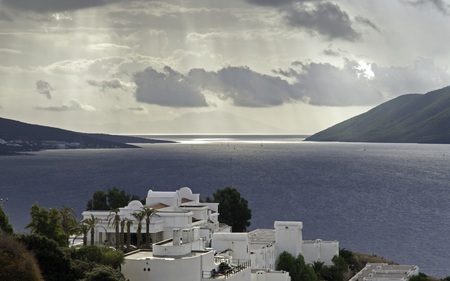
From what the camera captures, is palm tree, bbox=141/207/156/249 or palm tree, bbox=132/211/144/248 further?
palm tree, bbox=141/207/156/249

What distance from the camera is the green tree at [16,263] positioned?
127 ft

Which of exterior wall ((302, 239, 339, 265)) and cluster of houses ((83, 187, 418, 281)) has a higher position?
cluster of houses ((83, 187, 418, 281))

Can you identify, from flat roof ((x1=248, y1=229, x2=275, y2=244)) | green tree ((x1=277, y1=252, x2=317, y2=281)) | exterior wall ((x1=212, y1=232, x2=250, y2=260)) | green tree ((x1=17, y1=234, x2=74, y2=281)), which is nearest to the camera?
green tree ((x1=17, y1=234, x2=74, y2=281))

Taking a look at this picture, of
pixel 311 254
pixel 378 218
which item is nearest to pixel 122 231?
pixel 311 254

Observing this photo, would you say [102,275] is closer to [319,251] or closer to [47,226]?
[47,226]

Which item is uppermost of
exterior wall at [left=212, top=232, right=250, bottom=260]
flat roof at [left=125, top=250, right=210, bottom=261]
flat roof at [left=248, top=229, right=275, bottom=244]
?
flat roof at [left=125, top=250, right=210, bottom=261]

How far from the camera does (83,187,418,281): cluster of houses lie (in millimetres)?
45906

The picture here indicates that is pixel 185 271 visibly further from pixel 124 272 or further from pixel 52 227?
pixel 52 227

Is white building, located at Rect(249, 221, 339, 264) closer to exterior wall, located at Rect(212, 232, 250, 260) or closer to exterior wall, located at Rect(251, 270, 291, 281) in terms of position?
exterior wall, located at Rect(212, 232, 250, 260)

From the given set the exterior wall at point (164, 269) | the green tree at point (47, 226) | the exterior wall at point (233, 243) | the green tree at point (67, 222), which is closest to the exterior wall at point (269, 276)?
the exterior wall at point (233, 243)

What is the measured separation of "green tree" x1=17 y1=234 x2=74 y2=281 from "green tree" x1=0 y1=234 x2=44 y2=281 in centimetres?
246

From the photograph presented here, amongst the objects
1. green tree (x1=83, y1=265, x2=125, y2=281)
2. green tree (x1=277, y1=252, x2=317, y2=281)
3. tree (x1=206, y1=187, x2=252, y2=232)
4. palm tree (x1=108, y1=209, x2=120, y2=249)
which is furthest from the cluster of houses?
tree (x1=206, y1=187, x2=252, y2=232)

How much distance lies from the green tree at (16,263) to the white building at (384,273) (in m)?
38.4

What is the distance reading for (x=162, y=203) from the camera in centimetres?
7869
